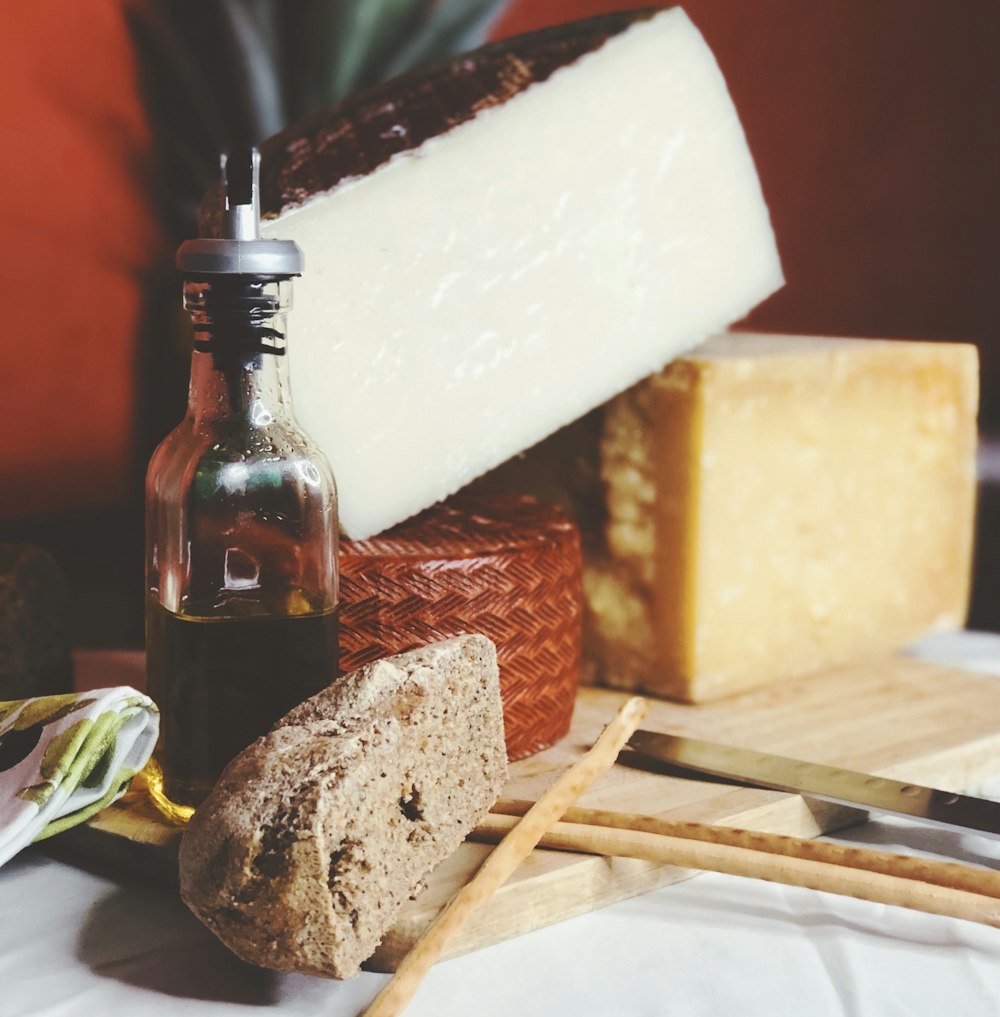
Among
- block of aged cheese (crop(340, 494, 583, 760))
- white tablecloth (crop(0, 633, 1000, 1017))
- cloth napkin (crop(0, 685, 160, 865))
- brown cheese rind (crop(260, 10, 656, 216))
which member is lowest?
white tablecloth (crop(0, 633, 1000, 1017))

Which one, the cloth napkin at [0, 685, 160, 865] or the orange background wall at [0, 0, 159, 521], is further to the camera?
the orange background wall at [0, 0, 159, 521]

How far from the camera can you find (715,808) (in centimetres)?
99

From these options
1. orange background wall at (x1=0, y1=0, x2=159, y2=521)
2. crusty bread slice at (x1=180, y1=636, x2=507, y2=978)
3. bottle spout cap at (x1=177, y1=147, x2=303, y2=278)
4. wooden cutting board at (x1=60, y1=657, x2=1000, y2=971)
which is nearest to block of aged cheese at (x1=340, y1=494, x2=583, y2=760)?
wooden cutting board at (x1=60, y1=657, x2=1000, y2=971)

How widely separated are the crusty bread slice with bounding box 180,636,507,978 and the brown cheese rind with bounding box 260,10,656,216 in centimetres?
47

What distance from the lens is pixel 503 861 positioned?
0.83m

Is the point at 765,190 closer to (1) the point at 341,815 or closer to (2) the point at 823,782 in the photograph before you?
(2) the point at 823,782

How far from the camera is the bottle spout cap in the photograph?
0.86 m

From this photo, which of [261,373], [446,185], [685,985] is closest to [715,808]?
[685,985]

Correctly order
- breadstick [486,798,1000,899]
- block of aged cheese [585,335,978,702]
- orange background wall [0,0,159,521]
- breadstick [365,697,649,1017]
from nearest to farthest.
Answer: breadstick [365,697,649,1017], breadstick [486,798,1000,899], block of aged cheese [585,335,978,702], orange background wall [0,0,159,521]

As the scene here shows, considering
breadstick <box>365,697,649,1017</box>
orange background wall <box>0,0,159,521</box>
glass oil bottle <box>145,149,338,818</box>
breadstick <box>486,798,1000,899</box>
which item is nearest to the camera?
breadstick <box>365,697,649,1017</box>

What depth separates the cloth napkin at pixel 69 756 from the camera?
894 mm

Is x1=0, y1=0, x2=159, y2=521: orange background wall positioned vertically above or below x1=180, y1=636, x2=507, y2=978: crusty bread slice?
above

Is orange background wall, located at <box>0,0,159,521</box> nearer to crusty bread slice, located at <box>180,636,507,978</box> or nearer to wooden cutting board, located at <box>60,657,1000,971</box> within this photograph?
wooden cutting board, located at <box>60,657,1000,971</box>

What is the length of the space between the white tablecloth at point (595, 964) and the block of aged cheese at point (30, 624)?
0.28 metres
